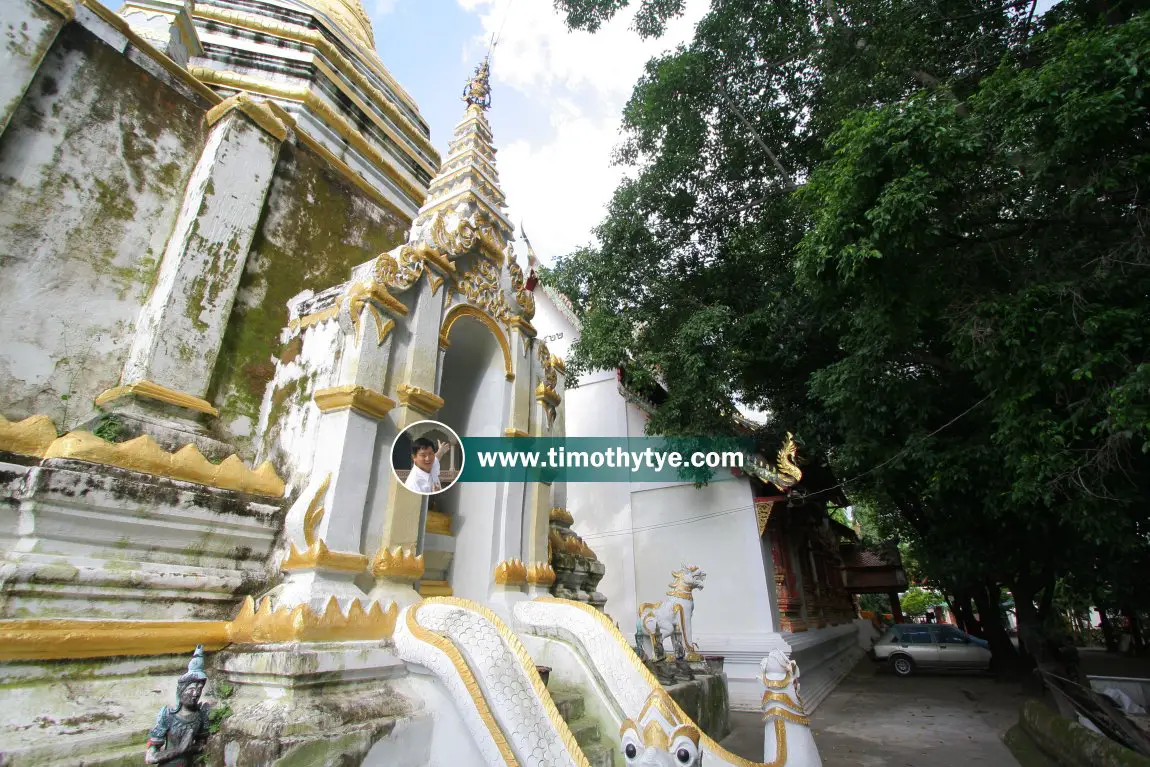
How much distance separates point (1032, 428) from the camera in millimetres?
5426

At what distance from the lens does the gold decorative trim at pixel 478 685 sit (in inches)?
122

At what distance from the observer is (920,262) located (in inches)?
248

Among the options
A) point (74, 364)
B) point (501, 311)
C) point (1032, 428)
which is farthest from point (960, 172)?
point (74, 364)

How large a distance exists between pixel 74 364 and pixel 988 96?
318 inches

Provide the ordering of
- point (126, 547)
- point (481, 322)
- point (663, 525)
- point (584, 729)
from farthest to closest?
point (663, 525)
point (481, 322)
point (584, 729)
point (126, 547)

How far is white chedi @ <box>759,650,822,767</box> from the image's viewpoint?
4203mm

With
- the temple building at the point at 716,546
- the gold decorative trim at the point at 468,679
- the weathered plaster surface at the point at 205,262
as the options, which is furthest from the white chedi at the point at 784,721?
the weathered plaster surface at the point at 205,262

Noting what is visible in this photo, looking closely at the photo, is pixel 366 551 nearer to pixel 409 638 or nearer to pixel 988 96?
pixel 409 638

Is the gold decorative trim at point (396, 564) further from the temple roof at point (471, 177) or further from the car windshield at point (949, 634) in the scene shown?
the car windshield at point (949, 634)

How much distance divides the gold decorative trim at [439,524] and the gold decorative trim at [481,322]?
4.90ft

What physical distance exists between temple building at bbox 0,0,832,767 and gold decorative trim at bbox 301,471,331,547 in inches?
0.8

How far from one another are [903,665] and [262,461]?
15.9 meters

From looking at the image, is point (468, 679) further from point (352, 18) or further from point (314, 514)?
point (352, 18)

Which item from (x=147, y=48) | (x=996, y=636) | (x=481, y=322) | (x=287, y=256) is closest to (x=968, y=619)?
(x=996, y=636)
